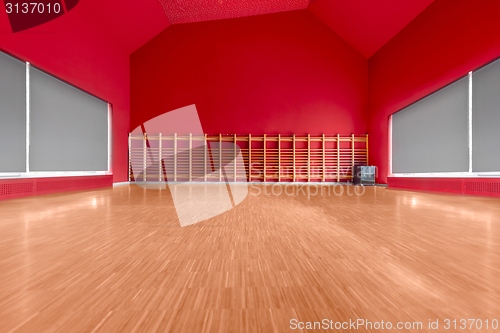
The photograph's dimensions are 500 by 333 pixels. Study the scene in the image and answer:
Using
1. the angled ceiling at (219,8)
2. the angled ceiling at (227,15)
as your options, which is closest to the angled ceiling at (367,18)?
the angled ceiling at (227,15)

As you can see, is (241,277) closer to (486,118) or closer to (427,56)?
→ (486,118)

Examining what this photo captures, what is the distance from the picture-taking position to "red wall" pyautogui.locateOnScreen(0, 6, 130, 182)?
3502 millimetres

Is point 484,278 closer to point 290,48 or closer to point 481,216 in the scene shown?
point 481,216

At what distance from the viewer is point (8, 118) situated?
3252 mm

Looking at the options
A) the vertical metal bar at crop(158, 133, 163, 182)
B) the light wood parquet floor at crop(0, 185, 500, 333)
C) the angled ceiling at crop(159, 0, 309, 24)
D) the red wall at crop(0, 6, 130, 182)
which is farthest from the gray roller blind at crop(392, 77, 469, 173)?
the red wall at crop(0, 6, 130, 182)

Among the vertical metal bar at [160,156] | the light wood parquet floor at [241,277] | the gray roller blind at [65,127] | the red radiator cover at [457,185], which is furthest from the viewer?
the vertical metal bar at [160,156]

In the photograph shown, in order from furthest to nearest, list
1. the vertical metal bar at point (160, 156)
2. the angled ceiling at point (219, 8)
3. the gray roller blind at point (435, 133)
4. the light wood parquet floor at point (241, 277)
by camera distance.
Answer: the vertical metal bar at point (160, 156) < the angled ceiling at point (219, 8) < the gray roller blind at point (435, 133) < the light wood parquet floor at point (241, 277)

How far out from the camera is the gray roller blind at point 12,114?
10.5 feet

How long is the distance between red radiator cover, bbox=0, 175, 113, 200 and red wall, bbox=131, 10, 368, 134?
7.29ft

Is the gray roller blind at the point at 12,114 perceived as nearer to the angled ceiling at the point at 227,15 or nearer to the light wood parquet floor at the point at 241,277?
the angled ceiling at the point at 227,15

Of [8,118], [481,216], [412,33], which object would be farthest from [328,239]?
[412,33]

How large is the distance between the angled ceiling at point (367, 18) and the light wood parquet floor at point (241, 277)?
16.8 ft

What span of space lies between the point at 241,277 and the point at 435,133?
4928 mm

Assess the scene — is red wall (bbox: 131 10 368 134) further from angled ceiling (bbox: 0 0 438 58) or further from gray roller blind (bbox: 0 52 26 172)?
gray roller blind (bbox: 0 52 26 172)
